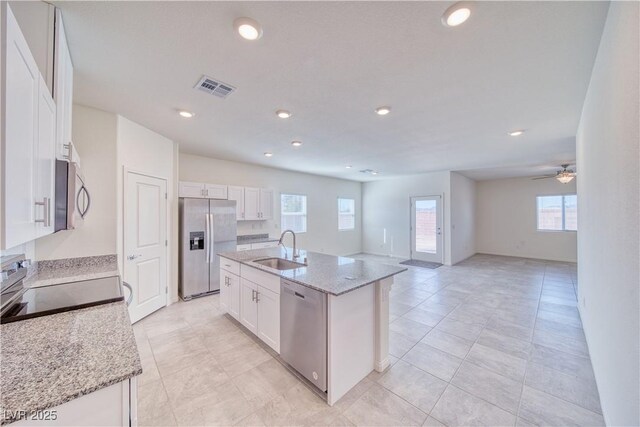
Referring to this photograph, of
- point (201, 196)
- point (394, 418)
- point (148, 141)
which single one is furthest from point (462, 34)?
point (201, 196)

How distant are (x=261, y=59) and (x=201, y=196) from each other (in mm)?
3311

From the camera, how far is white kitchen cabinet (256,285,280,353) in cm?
237

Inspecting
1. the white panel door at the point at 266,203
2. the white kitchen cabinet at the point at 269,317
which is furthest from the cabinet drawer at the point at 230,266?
the white panel door at the point at 266,203

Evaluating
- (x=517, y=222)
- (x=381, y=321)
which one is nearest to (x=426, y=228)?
(x=517, y=222)

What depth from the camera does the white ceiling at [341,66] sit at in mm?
1410

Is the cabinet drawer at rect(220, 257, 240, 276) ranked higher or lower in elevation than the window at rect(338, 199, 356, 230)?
lower

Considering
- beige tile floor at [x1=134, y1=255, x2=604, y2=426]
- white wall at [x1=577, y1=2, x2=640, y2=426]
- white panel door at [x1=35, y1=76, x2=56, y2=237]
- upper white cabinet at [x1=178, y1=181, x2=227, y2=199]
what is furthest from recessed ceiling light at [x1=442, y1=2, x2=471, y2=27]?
upper white cabinet at [x1=178, y1=181, x2=227, y2=199]

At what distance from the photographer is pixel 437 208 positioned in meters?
6.75

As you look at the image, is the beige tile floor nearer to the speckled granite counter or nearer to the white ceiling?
the speckled granite counter

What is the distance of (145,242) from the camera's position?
3.33 meters

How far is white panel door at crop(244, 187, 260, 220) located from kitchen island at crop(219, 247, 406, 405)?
235 cm

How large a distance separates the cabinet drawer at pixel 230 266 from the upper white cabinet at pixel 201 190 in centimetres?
167

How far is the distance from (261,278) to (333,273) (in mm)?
822

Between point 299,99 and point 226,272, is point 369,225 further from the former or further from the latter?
point 299,99
